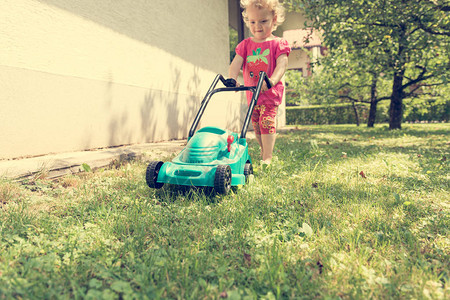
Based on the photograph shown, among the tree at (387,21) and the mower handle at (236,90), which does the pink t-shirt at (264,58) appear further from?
the tree at (387,21)

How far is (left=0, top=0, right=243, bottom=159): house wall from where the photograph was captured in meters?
3.52

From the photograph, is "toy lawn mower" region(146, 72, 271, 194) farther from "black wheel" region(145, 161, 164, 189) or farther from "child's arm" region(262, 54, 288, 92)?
"child's arm" region(262, 54, 288, 92)

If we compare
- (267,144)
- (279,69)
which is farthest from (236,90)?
(267,144)

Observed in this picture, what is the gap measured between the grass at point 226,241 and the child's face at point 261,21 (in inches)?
66.7

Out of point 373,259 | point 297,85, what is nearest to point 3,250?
point 373,259

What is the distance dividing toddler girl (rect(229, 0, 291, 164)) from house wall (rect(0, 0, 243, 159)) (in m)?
2.29

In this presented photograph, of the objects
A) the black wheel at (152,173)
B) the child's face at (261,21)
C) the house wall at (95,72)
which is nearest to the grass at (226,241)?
the black wheel at (152,173)

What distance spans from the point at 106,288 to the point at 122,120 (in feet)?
13.9

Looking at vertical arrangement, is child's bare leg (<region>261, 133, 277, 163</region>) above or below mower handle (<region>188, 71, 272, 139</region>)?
below

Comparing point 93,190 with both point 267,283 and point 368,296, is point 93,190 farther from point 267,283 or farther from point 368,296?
point 368,296

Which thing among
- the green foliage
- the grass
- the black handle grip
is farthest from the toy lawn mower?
the green foliage

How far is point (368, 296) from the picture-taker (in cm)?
122

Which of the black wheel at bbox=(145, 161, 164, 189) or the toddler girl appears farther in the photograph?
the toddler girl

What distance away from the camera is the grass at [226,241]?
1269mm
